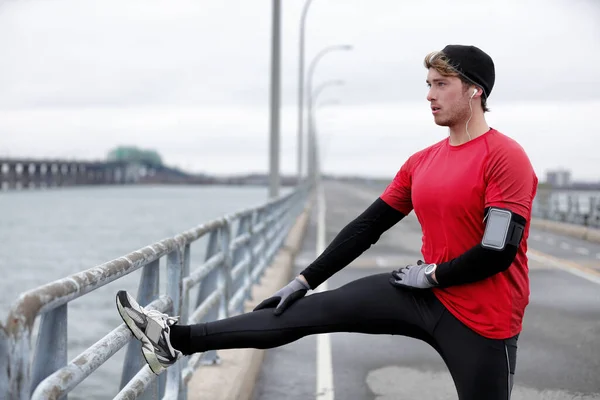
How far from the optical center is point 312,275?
4234 mm

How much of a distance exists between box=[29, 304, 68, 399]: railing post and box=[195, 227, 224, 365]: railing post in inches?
150

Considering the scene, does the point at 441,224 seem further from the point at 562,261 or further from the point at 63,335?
the point at 562,261

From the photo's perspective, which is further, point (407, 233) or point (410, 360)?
point (407, 233)

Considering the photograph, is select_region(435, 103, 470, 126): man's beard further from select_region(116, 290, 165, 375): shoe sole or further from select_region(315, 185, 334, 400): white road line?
select_region(315, 185, 334, 400): white road line

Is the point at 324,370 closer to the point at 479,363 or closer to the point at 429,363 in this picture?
the point at 429,363

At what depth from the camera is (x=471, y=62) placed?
12.4 feet

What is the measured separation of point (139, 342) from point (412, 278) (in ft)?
4.88

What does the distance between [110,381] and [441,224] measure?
16689mm

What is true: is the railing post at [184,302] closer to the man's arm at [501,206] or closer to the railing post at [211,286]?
the railing post at [211,286]

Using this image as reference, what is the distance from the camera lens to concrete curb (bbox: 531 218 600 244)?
26.3 meters

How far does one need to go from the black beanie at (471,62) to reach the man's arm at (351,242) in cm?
77

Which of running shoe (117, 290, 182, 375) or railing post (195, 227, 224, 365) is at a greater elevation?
running shoe (117, 290, 182, 375)

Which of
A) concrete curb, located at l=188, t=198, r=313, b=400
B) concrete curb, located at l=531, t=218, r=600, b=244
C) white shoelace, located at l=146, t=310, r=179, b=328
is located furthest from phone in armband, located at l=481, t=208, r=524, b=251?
concrete curb, located at l=531, t=218, r=600, b=244

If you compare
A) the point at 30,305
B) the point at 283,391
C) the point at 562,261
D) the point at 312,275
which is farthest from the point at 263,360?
the point at 562,261
